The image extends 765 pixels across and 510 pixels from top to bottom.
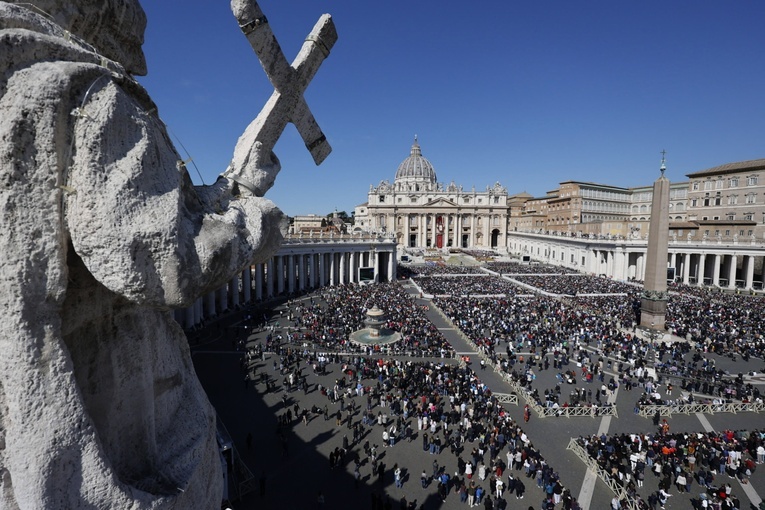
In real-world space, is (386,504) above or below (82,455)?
below

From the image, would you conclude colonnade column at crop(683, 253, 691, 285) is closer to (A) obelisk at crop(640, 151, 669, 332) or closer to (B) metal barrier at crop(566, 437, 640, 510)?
(A) obelisk at crop(640, 151, 669, 332)

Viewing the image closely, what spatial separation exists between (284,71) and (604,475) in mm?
14745

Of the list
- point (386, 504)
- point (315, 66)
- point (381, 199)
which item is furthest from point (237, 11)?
point (381, 199)

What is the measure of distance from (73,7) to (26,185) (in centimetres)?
154

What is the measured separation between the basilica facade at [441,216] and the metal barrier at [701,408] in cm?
8553

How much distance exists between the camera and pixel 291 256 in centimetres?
4462

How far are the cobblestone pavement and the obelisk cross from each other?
11173 mm

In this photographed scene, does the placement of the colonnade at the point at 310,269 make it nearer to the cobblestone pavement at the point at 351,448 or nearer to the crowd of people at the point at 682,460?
the cobblestone pavement at the point at 351,448

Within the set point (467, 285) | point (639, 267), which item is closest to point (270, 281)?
point (467, 285)

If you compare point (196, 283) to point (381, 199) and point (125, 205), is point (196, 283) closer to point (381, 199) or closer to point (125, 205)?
point (125, 205)

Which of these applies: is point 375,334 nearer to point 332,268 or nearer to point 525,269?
point 332,268

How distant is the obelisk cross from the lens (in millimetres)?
4014

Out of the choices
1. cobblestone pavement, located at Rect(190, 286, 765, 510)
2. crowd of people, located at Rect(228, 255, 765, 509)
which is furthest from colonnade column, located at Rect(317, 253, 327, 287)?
cobblestone pavement, located at Rect(190, 286, 765, 510)

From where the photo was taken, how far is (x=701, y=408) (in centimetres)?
1797
